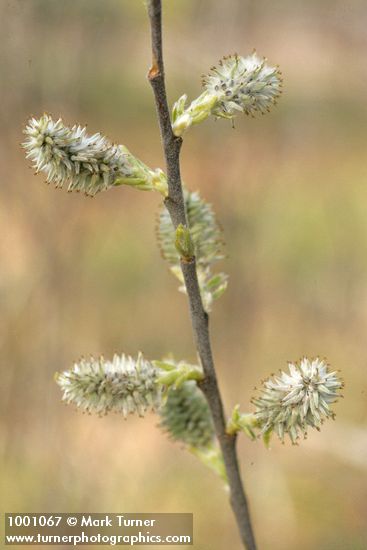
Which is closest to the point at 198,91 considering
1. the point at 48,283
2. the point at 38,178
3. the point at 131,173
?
the point at 38,178

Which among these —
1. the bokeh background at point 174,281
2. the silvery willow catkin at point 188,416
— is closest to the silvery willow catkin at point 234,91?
the silvery willow catkin at point 188,416

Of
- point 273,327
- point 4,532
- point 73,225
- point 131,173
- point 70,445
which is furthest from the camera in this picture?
point 273,327

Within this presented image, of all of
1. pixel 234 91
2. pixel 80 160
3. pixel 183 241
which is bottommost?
pixel 183 241

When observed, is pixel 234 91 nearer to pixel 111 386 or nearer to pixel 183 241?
pixel 183 241

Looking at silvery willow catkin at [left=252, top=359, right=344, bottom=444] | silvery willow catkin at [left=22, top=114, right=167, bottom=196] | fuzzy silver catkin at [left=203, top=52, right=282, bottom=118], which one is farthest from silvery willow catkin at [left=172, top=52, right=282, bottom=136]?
silvery willow catkin at [left=252, top=359, right=344, bottom=444]

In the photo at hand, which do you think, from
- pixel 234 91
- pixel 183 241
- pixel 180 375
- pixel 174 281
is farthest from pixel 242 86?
pixel 174 281

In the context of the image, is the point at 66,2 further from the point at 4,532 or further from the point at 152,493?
the point at 152,493
